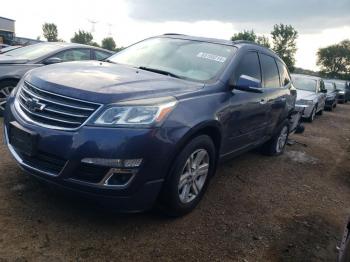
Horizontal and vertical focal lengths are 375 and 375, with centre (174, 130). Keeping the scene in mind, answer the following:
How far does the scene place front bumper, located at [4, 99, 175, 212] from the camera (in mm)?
2902

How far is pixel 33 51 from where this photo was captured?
7480mm

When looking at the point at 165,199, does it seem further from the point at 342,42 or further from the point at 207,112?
the point at 342,42

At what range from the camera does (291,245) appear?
11.7ft

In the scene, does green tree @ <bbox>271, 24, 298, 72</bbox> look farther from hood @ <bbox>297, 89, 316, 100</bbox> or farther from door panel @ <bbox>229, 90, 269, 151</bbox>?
door panel @ <bbox>229, 90, 269, 151</bbox>

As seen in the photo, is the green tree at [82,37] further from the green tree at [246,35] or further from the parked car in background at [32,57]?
the parked car in background at [32,57]

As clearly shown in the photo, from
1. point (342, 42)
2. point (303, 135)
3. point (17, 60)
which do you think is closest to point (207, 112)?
point (17, 60)

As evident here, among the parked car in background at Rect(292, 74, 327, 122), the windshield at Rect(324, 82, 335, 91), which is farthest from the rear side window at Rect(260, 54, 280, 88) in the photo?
the windshield at Rect(324, 82, 335, 91)

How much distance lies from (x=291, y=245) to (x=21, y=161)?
102 inches

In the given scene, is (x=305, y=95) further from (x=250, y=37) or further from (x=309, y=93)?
(x=250, y=37)

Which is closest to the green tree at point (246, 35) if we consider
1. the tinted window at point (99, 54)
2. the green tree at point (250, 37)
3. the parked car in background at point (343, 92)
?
the green tree at point (250, 37)

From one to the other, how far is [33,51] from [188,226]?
5.48 meters

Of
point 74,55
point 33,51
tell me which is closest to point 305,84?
point 74,55

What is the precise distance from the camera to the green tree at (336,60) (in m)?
75.9

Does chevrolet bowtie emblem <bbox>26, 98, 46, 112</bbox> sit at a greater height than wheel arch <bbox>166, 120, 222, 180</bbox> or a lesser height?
greater
